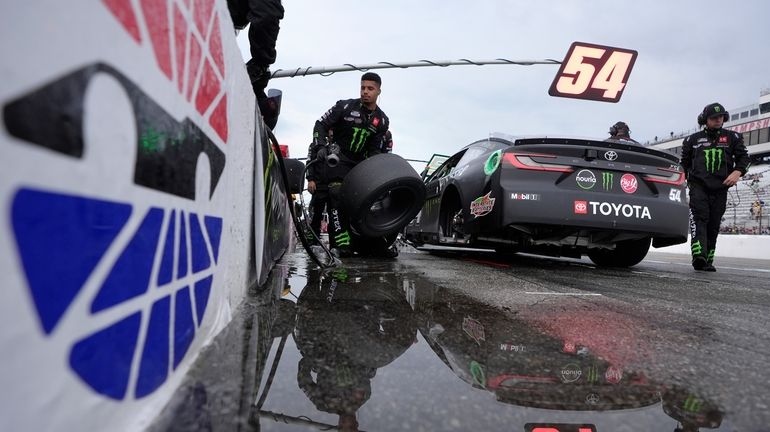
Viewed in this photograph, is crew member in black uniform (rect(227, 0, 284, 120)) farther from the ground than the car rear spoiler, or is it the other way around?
crew member in black uniform (rect(227, 0, 284, 120))

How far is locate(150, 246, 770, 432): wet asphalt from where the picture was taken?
853 millimetres

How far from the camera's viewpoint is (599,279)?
313 cm

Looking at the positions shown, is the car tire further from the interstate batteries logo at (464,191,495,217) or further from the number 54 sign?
the number 54 sign

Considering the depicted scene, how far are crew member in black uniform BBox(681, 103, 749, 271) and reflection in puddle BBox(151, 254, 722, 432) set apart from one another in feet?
13.1

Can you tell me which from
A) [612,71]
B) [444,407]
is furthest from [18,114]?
[612,71]

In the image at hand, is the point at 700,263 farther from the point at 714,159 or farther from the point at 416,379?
the point at 416,379

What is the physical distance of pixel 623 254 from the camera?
434cm

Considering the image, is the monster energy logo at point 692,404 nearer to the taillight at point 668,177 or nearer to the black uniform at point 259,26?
the black uniform at point 259,26

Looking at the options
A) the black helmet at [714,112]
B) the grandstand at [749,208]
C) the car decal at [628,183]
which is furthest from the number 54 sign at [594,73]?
the grandstand at [749,208]

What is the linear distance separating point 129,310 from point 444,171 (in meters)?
4.94

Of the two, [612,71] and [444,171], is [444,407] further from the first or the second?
[612,71]

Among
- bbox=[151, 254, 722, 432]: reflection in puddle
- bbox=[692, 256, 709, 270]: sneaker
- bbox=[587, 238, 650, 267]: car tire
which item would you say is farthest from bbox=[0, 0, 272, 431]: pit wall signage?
bbox=[692, 256, 709, 270]: sneaker

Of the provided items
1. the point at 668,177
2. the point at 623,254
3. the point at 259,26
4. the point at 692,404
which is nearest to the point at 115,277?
the point at 692,404

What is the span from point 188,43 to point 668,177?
3.78 metres
